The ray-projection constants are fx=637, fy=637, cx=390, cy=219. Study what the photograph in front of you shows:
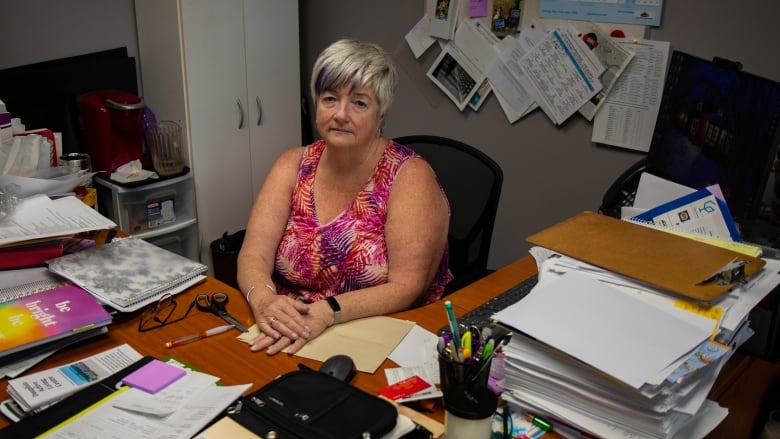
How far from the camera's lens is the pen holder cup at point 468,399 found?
38.0 inches

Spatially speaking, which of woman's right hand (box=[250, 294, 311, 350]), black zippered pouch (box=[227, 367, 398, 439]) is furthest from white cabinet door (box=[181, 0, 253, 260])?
black zippered pouch (box=[227, 367, 398, 439])

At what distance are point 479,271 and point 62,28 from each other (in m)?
2.09

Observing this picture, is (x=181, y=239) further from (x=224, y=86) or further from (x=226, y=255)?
(x=224, y=86)

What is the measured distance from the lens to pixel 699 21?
2.25m

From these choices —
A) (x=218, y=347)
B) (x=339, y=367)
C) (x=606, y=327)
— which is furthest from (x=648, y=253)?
(x=218, y=347)

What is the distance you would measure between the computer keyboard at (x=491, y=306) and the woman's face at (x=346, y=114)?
0.57 m

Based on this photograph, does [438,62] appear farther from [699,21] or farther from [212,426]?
[212,426]

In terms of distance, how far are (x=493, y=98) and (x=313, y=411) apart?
2.08 m

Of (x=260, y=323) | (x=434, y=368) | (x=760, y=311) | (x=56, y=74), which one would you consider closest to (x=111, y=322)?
(x=260, y=323)

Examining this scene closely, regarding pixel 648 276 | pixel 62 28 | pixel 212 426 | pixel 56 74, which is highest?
pixel 62 28

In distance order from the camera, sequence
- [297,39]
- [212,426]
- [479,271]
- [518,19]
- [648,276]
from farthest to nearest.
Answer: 1. [297,39]
2. [518,19]
3. [479,271]
4. [648,276]
5. [212,426]

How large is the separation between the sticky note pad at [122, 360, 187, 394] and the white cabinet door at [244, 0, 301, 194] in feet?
6.58

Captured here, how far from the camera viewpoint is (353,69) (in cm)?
169

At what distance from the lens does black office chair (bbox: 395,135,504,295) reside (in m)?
2.02
